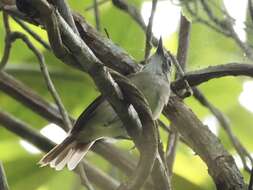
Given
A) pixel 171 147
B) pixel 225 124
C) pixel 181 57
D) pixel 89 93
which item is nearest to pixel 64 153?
pixel 171 147

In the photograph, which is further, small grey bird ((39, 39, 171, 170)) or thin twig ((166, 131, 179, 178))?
thin twig ((166, 131, 179, 178))

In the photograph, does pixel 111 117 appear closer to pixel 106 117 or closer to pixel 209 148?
pixel 106 117

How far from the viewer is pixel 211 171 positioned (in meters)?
1.44

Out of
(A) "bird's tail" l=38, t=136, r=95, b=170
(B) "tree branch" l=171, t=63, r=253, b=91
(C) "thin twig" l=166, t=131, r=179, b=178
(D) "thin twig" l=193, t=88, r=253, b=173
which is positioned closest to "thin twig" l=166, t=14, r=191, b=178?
(C) "thin twig" l=166, t=131, r=179, b=178

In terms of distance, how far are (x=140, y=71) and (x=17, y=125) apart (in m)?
0.79

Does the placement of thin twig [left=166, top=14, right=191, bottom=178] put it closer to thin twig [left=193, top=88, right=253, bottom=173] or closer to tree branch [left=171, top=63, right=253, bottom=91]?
thin twig [left=193, top=88, right=253, bottom=173]

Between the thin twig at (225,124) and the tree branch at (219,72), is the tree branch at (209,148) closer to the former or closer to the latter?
the tree branch at (219,72)

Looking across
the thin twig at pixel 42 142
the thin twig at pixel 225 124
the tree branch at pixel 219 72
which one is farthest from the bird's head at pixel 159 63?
the thin twig at pixel 42 142

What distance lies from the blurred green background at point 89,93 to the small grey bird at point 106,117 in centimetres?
57

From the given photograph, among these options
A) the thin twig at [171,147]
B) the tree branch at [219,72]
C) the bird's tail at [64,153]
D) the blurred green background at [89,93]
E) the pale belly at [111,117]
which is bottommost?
the blurred green background at [89,93]

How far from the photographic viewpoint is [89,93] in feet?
8.95

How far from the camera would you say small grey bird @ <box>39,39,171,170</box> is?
168 centimetres

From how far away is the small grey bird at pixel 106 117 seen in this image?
5.50ft

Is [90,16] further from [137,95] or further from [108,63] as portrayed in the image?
[137,95]
